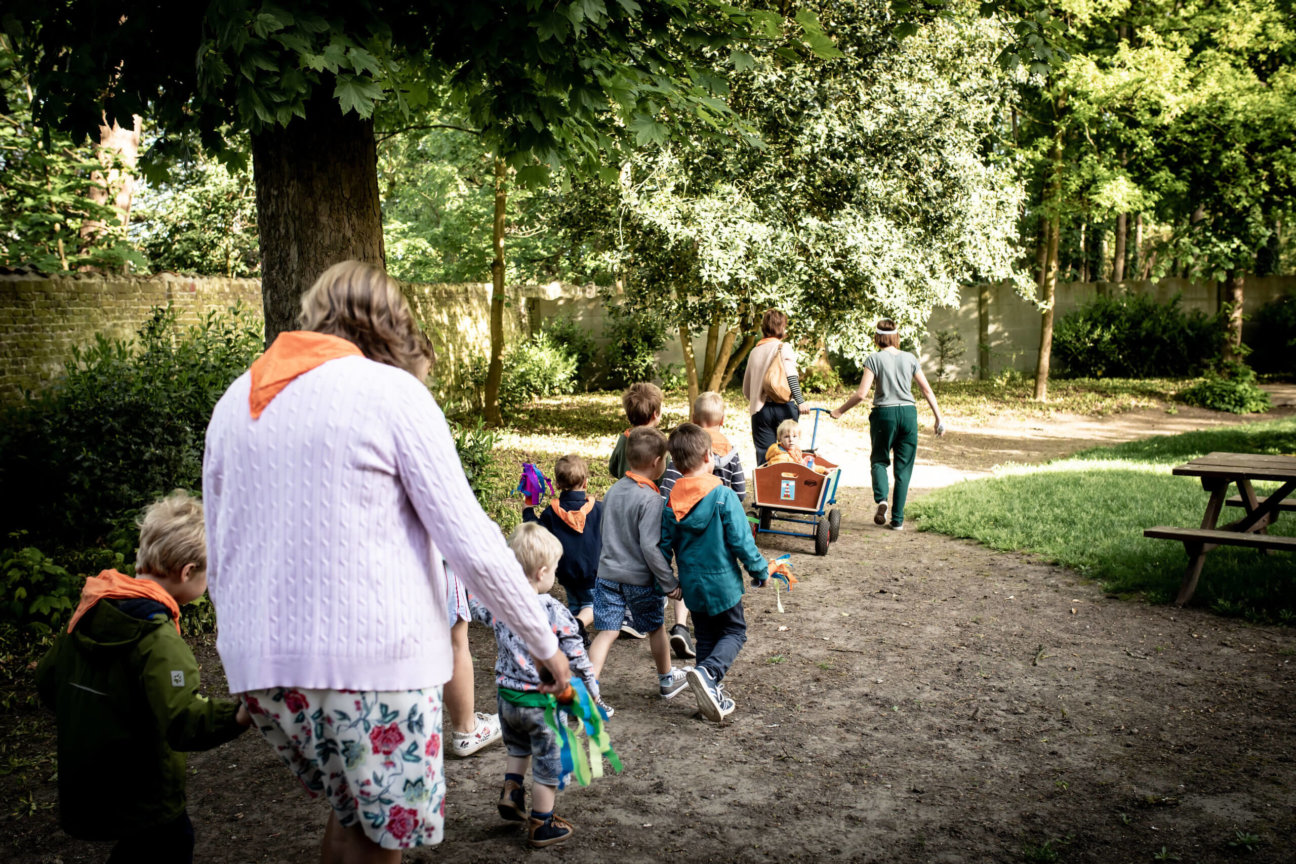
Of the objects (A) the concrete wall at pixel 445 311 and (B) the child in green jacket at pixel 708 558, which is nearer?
(B) the child in green jacket at pixel 708 558

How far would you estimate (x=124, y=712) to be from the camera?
259 centimetres

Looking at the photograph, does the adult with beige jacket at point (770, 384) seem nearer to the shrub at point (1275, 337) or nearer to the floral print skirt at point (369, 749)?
the floral print skirt at point (369, 749)

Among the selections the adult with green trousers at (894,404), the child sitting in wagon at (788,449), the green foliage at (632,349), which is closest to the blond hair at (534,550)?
the child sitting in wagon at (788,449)

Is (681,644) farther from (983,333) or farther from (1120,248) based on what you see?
(1120,248)

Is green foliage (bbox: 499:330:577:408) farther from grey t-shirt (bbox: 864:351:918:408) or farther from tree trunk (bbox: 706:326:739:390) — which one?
grey t-shirt (bbox: 864:351:918:408)

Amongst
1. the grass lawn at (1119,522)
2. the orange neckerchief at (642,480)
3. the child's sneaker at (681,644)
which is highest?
the orange neckerchief at (642,480)

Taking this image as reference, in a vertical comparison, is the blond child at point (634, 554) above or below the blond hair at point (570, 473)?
below

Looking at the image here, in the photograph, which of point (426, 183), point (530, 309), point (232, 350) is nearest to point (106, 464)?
point (232, 350)

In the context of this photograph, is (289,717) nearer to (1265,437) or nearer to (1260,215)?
(1265,437)

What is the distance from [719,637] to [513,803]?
1.45 m

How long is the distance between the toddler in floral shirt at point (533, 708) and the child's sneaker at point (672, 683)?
4.23ft

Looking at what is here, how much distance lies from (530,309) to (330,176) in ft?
47.6

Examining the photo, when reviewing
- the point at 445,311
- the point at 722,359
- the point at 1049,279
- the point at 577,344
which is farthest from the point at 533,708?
the point at 1049,279

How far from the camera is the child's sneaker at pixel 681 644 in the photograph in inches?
216
